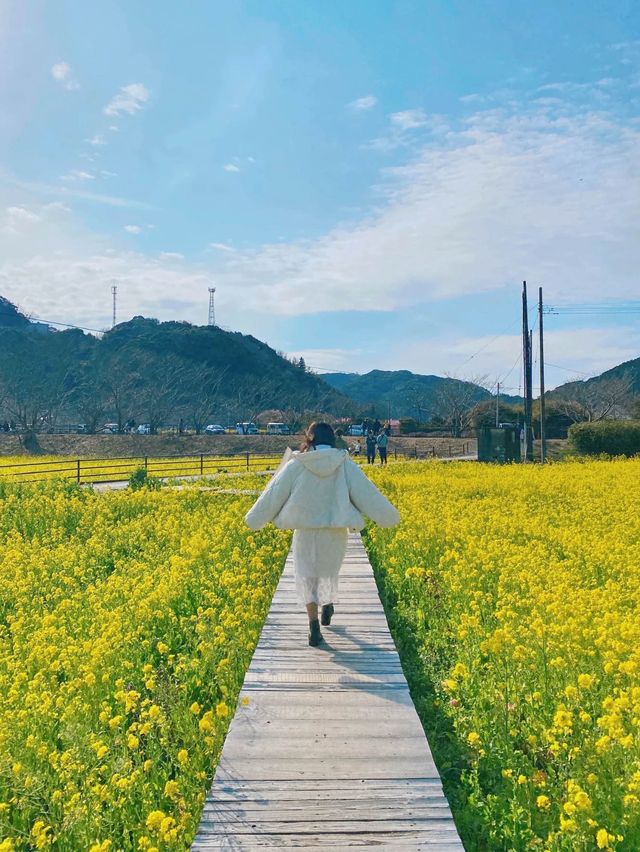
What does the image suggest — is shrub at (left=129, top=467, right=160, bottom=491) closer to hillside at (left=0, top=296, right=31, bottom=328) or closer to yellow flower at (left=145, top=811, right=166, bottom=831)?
yellow flower at (left=145, top=811, right=166, bottom=831)

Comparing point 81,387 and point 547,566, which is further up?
point 81,387

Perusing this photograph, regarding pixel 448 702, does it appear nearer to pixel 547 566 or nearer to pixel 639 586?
pixel 639 586

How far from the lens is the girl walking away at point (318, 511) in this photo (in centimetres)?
Result: 483

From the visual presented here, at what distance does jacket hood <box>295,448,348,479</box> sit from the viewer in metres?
4.82

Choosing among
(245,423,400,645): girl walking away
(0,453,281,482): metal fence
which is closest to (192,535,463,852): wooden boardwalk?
(245,423,400,645): girl walking away

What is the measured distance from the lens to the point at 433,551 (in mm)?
7895

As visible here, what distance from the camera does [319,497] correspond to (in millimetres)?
4859

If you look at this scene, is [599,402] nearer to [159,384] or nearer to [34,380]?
[159,384]

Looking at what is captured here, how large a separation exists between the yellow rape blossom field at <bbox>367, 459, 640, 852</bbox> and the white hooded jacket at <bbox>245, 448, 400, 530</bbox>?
1.11 m

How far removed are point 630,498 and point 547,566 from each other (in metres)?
6.28

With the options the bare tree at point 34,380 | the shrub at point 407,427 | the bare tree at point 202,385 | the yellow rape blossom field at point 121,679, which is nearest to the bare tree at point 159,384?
the bare tree at point 202,385

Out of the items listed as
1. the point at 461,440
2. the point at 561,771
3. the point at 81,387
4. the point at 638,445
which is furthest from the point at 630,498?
the point at 81,387

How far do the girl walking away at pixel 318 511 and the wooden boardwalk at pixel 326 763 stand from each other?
0.48 metres

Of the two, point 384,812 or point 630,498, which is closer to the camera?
point 384,812
